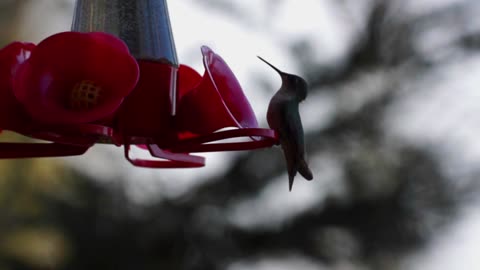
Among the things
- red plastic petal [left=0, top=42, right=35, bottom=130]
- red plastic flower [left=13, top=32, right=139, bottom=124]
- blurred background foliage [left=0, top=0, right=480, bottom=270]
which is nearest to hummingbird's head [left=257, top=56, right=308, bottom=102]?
red plastic flower [left=13, top=32, right=139, bottom=124]

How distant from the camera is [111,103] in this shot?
1.28m

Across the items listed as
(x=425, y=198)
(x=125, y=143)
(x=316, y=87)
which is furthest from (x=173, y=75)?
(x=425, y=198)

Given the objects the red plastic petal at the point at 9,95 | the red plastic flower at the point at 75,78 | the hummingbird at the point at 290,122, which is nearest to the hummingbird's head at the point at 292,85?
the hummingbird at the point at 290,122

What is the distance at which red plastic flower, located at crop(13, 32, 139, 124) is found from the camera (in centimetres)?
129

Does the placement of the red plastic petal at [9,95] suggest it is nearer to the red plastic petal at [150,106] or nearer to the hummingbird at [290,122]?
the red plastic petal at [150,106]

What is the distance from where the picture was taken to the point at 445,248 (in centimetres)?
436

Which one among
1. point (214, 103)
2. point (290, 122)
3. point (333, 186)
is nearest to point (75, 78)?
point (214, 103)

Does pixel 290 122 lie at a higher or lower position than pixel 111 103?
higher

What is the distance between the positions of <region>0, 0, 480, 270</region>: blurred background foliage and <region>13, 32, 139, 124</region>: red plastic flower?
9.17 feet

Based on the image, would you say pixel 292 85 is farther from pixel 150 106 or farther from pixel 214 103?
pixel 150 106

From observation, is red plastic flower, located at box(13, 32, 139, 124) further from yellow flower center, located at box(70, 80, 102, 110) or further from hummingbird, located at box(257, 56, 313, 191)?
hummingbird, located at box(257, 56, 313, 191)

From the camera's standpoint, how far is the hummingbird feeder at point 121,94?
4.34 ft

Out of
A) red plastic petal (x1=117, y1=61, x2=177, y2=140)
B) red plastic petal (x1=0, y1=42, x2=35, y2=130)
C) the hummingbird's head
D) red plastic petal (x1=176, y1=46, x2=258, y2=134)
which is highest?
the hummingbird's head

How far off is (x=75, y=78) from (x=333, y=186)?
9.80 ft
